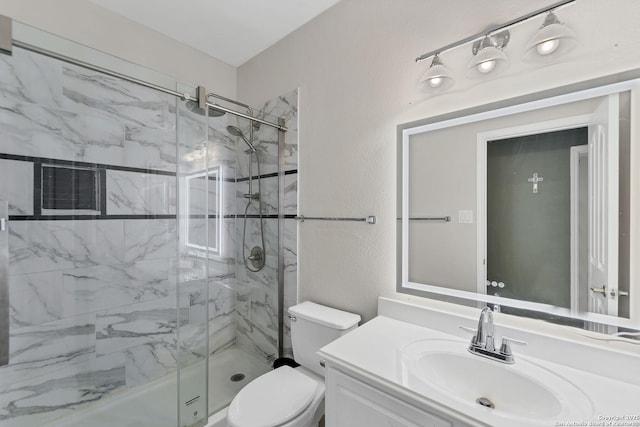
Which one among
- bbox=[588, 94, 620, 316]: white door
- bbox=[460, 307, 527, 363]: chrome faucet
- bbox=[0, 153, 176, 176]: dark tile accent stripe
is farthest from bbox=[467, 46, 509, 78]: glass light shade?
bbox=[0, 153, 176, 176]: dark tile accent stripe

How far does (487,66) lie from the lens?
3.61 feet

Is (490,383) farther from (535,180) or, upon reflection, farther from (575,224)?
(535,180)

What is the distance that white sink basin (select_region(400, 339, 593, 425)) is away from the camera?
2.52ft

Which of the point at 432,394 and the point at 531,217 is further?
the point at 531,217

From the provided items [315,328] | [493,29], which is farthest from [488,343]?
[493,29]

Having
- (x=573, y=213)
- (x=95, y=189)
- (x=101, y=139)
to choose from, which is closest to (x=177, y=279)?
(x=95, y=189)

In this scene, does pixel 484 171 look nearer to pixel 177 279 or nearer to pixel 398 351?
pixel 398 351

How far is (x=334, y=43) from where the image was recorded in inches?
65.0

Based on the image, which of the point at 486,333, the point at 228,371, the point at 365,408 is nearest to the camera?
the point at 365,408

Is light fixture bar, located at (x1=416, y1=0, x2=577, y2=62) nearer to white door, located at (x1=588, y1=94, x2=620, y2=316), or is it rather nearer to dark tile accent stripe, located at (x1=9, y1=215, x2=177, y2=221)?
white door, located at (x1=588, y1=94, x2=620, y2=316)

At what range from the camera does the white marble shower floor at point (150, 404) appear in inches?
59.2

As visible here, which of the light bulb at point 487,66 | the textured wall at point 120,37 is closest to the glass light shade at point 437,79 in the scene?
the light bulb at point 487,66

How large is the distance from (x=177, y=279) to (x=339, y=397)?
3.92ft

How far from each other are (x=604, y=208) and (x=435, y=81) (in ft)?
2.61
